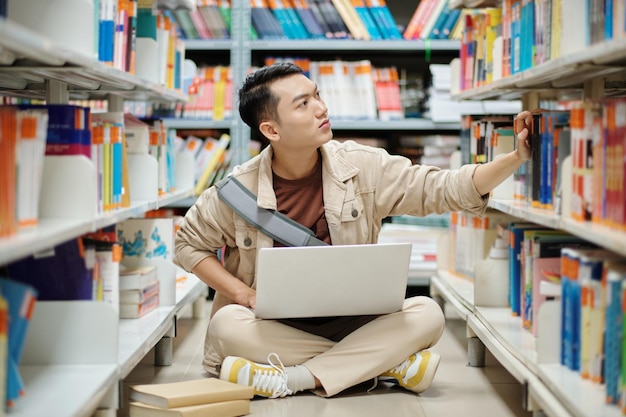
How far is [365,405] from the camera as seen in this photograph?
2373 millimetres

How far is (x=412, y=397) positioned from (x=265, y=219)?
69cm

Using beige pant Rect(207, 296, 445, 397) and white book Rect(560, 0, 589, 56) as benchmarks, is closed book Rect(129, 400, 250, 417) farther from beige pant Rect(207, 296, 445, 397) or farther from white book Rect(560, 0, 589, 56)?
white book Rect(560, 0, 589, 56)

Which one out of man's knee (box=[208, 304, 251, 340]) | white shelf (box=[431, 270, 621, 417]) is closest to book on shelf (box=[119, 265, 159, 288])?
man's knee (box=[208, 304, 251, 340])

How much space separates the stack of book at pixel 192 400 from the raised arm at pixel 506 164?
888 millimetres

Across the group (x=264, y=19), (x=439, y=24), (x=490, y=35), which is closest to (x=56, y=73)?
(x=490, y=35)

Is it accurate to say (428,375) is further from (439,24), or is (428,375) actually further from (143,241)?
(439,24)

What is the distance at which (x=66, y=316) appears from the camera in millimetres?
2066

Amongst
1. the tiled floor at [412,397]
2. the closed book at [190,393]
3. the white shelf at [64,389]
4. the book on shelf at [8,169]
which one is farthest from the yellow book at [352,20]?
the book on shelf at [8,169]

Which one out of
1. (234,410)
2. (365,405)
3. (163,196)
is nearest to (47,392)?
(234,410)

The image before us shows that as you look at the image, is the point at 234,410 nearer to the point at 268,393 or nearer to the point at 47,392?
the point at 268,393

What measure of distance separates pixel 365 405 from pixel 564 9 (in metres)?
1.20

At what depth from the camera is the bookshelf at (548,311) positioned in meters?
1.74

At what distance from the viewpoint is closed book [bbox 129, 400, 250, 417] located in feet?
→ 6.98

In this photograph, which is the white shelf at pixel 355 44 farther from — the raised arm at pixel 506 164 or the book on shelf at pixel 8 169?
the book on shelf at pixel 8 169
